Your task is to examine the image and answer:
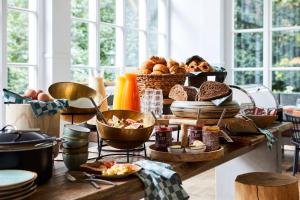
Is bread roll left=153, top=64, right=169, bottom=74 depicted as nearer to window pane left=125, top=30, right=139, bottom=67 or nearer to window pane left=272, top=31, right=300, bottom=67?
window pane left=125, top=30, right=139, bottom=67

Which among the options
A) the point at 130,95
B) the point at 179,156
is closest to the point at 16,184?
the point at 179,156

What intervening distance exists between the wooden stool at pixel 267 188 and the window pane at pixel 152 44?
16.1 feet

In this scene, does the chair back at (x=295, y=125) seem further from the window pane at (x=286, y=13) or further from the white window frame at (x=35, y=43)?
the white window frame at (x=35, y=43)

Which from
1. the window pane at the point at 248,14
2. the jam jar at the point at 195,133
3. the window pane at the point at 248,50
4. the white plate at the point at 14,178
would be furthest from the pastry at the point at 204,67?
the window pane at the point at 248,14

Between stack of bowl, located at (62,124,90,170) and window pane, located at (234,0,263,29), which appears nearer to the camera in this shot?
stack of bowl, located at (62,124,90,170)

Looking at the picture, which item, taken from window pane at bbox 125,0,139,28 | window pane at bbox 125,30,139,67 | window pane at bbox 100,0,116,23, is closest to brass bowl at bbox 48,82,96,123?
window pane at bbox 100,0,116,23

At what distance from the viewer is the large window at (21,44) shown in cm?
431

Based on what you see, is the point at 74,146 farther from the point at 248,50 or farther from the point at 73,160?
the point at 248,50

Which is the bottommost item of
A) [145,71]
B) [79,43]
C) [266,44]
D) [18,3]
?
[145,71]

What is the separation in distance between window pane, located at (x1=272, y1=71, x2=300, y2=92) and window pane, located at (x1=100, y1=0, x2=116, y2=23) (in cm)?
278

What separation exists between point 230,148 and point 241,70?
5.45 metres

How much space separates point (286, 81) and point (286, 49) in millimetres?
513

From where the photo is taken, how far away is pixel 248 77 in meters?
7.05

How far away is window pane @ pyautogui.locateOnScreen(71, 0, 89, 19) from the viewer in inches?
205
